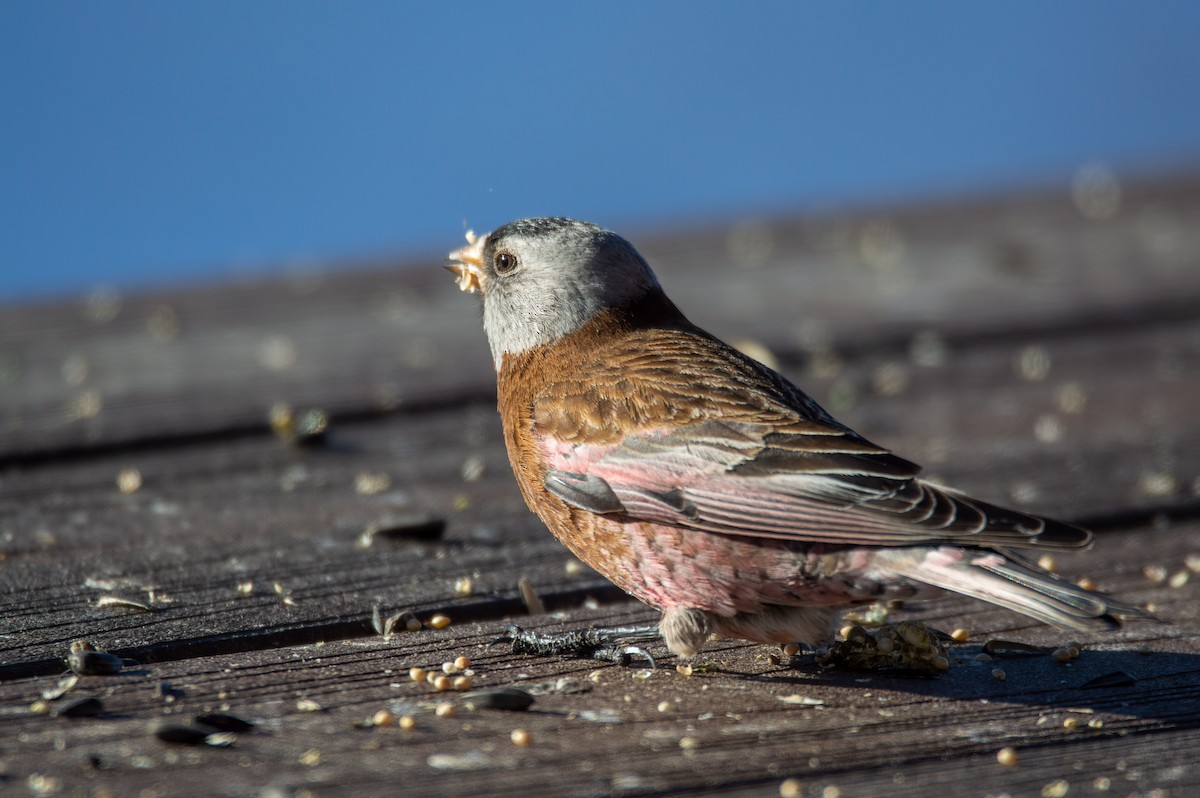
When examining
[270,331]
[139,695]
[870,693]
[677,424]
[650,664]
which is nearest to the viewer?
[139,695]

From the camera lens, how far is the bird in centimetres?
278

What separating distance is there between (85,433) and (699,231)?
3.64 m

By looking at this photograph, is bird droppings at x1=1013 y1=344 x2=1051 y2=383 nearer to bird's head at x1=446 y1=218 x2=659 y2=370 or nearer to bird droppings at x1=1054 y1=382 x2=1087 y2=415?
bird droppings at x1=1054 y1=382 x2=1087 y2=415

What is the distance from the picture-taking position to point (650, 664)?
2.90 meters

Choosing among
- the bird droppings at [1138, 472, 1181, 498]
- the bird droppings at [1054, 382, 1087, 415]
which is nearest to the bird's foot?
the bird droppings at [1138, 472, 1181, 498]

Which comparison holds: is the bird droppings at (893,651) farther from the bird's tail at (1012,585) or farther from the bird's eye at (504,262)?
the bird's eye at (504,262)

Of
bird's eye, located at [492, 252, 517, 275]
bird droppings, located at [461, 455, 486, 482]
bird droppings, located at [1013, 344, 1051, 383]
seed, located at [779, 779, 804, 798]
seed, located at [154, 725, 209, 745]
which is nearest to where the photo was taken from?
seed, located at [779, 779, 804, 798]

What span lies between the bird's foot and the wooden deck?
44 millimetres

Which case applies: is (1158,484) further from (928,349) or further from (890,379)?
(928,349)

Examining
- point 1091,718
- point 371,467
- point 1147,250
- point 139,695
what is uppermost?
point 1147,250

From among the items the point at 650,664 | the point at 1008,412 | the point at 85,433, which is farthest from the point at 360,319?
the point at 650,664

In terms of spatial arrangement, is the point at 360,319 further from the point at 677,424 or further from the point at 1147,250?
the point at 1147,250

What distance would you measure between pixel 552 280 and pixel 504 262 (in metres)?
0.26

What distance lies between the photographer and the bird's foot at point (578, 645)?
287 cm
